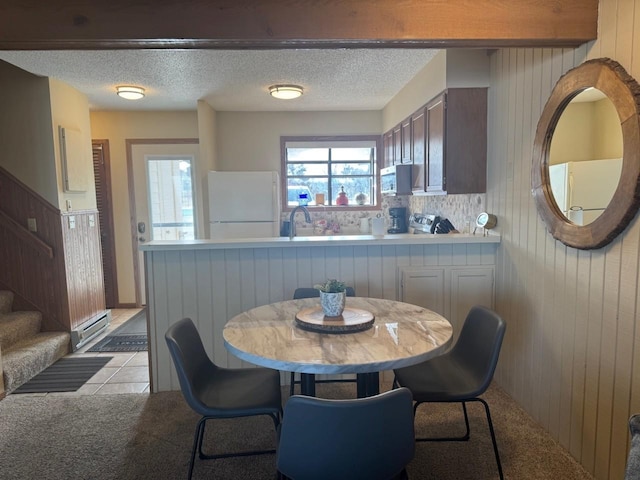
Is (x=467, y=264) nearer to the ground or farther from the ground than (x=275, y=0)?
nearer to the ground

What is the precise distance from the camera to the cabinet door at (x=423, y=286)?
9.17 feet

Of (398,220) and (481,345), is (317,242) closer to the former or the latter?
(481,345)

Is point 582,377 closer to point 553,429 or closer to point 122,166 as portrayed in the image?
point 553,429

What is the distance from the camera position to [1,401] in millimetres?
2730

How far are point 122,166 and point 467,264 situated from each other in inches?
163

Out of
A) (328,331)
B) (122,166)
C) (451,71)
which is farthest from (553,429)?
(122,166)

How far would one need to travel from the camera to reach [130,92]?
12.8 feet

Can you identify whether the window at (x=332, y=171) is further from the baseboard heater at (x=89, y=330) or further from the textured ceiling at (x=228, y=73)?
the baseboard heater at (x=89, y=330)

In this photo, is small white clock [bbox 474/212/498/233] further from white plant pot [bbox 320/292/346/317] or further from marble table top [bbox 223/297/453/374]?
white plant pot [bbox 320/292/346/317]

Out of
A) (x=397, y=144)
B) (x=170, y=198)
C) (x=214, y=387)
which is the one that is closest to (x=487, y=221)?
(x=397, y=144)

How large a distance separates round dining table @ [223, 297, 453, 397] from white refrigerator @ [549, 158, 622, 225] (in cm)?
84

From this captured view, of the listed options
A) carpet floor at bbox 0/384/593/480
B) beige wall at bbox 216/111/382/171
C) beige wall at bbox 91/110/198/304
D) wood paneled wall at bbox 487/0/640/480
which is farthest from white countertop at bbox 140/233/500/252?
beige wall at bbox 91/110/198/304

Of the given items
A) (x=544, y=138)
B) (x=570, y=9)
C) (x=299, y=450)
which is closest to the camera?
(x=299, y=450)

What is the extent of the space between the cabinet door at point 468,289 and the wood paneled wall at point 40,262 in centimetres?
329
